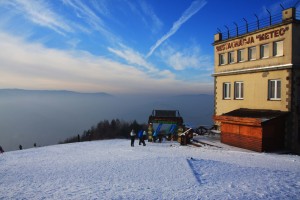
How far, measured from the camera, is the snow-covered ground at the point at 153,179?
10.2 m

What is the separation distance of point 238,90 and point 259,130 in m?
8.14

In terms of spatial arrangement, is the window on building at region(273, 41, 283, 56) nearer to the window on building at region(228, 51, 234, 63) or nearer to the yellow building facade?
the yellow building facade

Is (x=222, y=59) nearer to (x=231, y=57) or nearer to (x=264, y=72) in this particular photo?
(x=231, y=57)

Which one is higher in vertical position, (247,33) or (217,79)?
(247,33)

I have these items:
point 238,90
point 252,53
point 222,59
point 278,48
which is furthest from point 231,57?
point 278,48

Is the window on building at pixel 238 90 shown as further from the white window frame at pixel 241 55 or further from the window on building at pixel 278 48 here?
the window on building at pixel 278 48

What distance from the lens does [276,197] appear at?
9.64m

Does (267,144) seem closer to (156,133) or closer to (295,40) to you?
(295,40)

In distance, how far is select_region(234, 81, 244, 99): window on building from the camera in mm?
28109

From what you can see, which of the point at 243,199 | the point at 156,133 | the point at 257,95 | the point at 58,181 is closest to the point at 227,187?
the point at 243,199

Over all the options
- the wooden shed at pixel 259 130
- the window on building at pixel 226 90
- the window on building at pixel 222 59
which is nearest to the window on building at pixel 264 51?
the wooden shed at pixel 259 130

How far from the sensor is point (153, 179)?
1209 cm

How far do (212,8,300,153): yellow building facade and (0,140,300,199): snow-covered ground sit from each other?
8.01 metres

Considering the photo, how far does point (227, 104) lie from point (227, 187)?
66.7ft
